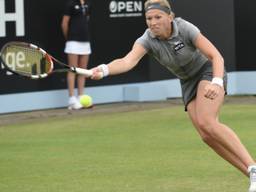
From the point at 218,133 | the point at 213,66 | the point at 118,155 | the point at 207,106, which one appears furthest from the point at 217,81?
the point at 118,155

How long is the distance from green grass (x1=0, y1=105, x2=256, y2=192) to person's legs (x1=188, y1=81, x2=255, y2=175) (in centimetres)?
44

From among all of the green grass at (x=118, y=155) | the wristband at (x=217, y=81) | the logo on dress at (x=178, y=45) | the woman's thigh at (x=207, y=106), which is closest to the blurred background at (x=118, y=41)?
the green grass at (x=118, y=155)

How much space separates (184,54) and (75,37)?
6.56 meters

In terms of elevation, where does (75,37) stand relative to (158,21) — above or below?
below

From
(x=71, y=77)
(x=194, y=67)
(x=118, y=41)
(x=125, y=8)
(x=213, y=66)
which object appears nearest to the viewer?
(x=213, y=66)

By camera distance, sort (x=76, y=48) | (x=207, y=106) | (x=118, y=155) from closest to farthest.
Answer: (x=207, y=106) → (x=118, y=155) → (x=76, y=48)

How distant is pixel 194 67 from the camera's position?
769 centimetres

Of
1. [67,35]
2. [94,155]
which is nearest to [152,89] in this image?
[67,35]

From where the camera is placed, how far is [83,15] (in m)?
14.0

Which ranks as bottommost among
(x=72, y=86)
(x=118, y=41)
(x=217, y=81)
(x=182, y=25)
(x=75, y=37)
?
(x=72, y=86)

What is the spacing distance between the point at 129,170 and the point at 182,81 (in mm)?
1420

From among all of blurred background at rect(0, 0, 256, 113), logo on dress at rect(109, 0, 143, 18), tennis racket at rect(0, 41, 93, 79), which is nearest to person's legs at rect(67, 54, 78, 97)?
blurred background at rect(0, 0, 256, 113)

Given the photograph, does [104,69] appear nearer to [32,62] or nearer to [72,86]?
[32,62]

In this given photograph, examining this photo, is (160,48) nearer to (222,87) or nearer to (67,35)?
(222,87)
